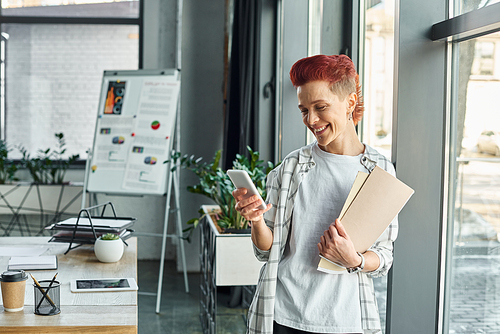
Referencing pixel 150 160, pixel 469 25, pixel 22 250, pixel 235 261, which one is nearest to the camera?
pixel 469 25

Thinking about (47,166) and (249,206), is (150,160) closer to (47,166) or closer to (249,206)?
(47,166)

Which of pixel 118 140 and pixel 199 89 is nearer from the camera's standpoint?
pixel 118 140

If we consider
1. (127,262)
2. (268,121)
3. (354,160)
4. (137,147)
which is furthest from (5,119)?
(354,160)

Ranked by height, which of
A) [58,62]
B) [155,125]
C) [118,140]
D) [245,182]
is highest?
[58,62]

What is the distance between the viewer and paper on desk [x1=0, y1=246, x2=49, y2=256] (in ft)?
6.86

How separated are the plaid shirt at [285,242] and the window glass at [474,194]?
28 centimetres

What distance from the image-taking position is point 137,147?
12.5ft

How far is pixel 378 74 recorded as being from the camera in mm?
1849

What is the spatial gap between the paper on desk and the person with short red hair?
1.30 m

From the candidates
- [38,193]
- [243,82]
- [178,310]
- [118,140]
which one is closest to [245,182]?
[243,82]

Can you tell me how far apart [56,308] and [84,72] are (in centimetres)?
392

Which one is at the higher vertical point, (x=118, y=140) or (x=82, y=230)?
(x=118, y=140)

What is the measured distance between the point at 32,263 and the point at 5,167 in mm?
3106

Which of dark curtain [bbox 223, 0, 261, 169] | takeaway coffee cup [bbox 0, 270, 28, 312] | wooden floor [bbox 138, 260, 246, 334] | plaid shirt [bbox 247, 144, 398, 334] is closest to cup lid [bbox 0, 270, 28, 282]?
takeaway coffee cup [bbox 0, 270, 28, 312]
